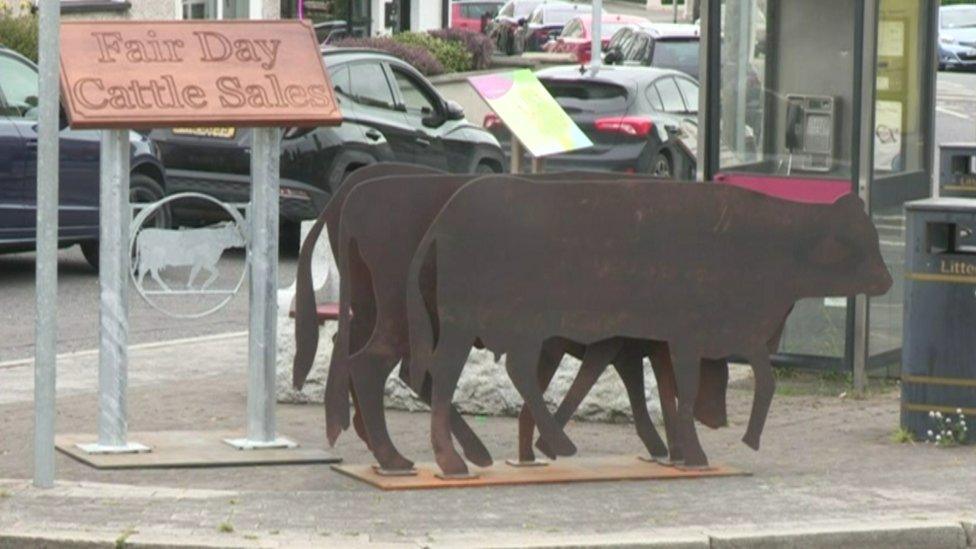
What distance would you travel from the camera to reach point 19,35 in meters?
24.5

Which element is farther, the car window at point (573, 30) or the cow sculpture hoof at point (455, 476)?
the car window at point (573, 30)

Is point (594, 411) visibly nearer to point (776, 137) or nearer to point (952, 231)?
point (952, 231)

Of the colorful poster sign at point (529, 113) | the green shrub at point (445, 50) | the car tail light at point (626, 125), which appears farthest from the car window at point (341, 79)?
the green shrub at point (445, 50)

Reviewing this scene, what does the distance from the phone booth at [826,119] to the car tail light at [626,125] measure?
8533 millimetres

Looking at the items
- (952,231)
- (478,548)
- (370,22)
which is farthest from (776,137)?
(370,22)

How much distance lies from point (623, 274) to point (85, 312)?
677cm

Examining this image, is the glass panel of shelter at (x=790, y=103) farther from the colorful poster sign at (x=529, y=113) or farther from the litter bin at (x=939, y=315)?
the litter bin at (x=939, y=315)

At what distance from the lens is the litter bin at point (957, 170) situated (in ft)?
36.4

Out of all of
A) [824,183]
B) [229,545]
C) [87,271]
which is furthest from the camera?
[87,271]

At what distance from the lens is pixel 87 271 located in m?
17.5

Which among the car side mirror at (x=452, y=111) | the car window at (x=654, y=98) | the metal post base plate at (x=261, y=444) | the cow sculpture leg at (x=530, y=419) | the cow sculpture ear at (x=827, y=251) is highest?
the car window at (x=654, y=98)

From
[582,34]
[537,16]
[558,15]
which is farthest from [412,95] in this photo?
[558,15]

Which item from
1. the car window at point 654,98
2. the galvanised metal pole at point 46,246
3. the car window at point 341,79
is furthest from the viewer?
the car window at point 654,98

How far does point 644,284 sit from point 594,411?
180cm
